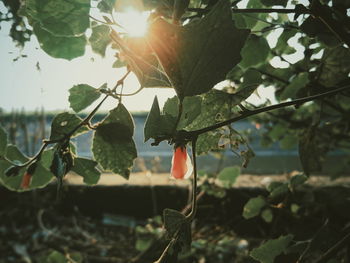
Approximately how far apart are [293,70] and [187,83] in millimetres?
663

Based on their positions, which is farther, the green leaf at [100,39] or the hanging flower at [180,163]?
the green leaf at [100,39]

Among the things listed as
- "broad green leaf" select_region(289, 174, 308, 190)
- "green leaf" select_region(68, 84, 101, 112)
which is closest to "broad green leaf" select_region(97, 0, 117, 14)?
"green leaf" select_region(68, 84, 101, 112)

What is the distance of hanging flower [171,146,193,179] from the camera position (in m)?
0.36

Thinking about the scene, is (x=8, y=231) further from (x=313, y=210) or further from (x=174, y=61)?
(x=174, y=61)

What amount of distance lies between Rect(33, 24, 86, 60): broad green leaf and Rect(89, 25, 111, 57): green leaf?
0.03m

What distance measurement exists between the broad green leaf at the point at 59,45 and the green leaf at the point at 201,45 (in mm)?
289

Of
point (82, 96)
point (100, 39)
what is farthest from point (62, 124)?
point (100, 39)

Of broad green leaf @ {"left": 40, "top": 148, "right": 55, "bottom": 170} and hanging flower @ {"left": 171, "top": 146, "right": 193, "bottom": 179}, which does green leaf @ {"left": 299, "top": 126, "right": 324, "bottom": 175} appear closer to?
hanging flower @ {"left": 171, "top": 146, "right": 193, "bottom": 179}

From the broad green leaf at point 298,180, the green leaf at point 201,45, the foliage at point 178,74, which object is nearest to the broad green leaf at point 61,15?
the foliage at point 178,74

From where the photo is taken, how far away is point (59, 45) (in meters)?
0.50

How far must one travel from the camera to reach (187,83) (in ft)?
0.94

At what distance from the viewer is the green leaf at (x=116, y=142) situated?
459 millimetres

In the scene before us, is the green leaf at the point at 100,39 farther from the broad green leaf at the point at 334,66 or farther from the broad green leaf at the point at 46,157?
the broad green leaf at the point at 334,66

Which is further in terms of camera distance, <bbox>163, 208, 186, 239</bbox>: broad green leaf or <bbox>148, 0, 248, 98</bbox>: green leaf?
<bbox>163, 208, 186, 239</bbox>: broad green leaf
